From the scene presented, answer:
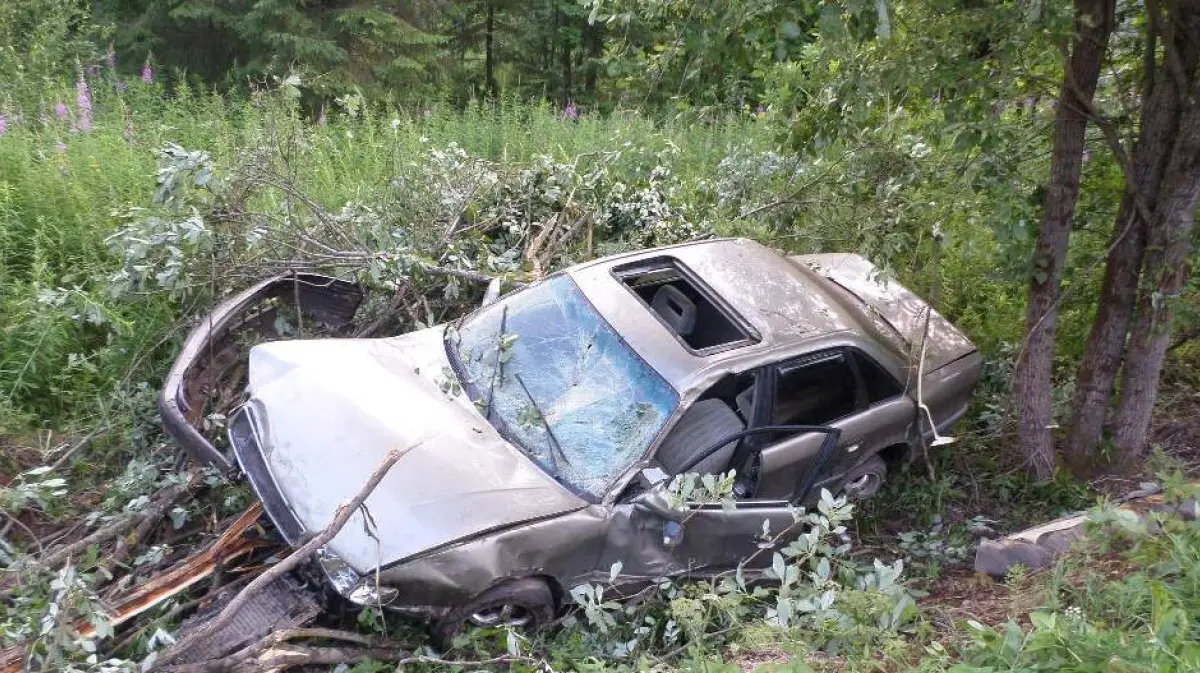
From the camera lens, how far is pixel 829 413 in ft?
14.6

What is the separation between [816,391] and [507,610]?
2.01 m

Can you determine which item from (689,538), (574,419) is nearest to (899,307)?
(689,538)

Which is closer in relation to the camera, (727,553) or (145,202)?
(727,553)

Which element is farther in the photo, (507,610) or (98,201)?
(98,201)

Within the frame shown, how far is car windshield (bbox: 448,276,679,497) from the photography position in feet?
12.0

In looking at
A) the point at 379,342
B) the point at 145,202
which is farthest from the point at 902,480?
the point at 145,202

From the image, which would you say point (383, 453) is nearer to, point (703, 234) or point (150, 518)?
point (150, 518)

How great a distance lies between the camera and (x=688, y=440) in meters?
3.90

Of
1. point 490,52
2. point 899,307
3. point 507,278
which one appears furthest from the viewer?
point 490,52

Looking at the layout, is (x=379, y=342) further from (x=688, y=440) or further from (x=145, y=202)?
(x=145, y=202)

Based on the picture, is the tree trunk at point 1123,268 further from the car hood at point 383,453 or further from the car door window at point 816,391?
the car hood at point 383,453

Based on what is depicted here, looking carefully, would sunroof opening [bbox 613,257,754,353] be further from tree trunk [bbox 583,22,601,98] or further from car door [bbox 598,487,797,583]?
tree trunk [bbox 583,22,601,98]

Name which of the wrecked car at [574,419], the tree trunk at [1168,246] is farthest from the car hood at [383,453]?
the tree trunk at [1168,246]

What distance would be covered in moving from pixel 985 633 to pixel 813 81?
136 inches
